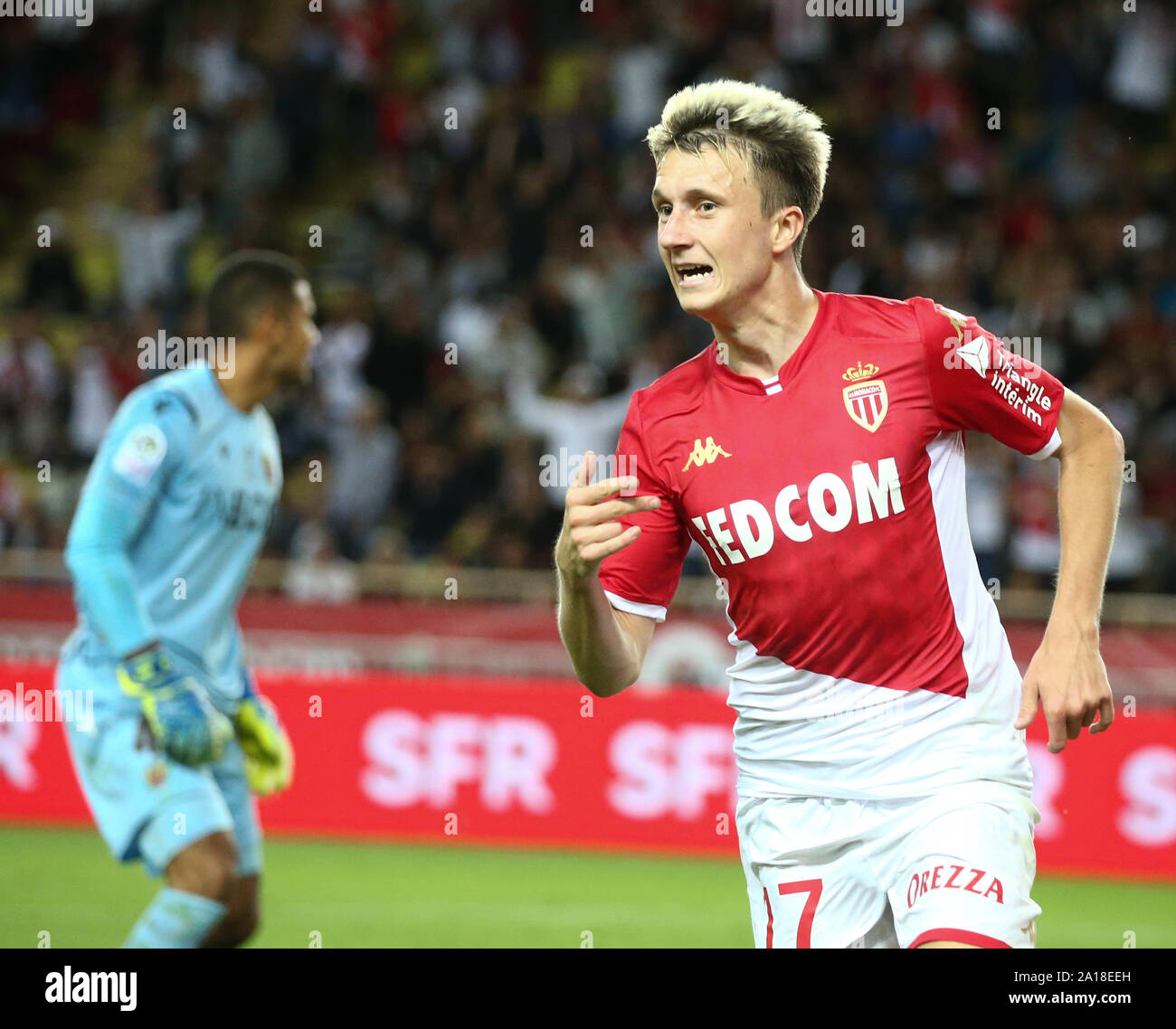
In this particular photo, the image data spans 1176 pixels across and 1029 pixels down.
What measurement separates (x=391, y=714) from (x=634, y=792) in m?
1.73

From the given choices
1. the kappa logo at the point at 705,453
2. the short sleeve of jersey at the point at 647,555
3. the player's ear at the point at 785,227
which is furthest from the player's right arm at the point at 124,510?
the player's ear at the point at 785,227

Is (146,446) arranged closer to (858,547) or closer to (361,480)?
(858,547)

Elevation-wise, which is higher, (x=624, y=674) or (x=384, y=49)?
(x=384, y=49)

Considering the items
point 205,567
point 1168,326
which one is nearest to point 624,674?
point 205,567

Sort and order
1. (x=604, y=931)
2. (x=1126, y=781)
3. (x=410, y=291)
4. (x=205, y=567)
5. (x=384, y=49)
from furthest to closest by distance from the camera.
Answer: (x=384, y=49)
(x=410, y=291)
(x=1126, y=781)
(x=604, y=931)
(x=205, y=567)

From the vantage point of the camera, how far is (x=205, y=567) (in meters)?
6.01

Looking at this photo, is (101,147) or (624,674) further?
(101,147)

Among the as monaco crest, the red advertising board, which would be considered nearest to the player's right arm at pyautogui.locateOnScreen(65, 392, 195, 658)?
the as monaco crest

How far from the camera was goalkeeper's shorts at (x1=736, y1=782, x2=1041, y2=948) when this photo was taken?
12.4 ft

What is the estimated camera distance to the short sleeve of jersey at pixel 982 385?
13.8 feet

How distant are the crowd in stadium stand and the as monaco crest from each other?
7.94 metres
